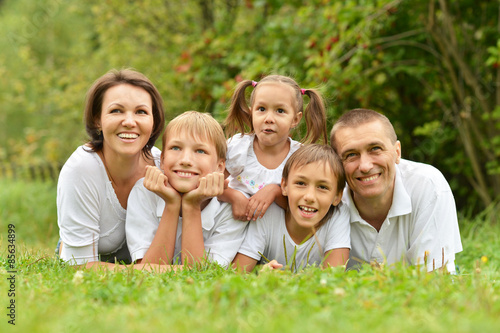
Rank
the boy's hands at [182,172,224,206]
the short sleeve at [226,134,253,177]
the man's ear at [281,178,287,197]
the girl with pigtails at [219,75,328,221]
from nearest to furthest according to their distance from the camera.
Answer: the boy's hands at [182,172,224,206] < the man's ear at [281,178,287,197] < the girl with pigtails at [219,75,328,221] < the short sleeve at [226,134,253,177]

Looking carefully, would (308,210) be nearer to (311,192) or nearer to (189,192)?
(311,192)

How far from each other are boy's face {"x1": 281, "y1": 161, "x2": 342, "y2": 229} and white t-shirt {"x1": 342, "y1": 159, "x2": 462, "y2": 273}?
1.17ft

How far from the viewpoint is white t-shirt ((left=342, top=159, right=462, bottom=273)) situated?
3887mm

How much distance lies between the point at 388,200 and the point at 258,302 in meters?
1.97

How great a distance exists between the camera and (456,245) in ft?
13.1

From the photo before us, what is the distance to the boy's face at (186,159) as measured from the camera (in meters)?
3.88

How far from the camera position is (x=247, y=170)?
4.34 meters

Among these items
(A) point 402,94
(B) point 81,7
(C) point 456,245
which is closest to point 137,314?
(C) point 456,245

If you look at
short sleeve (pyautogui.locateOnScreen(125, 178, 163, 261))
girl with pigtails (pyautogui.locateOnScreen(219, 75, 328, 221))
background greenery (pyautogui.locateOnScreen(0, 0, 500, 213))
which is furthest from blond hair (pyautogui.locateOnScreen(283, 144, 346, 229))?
background greenery (pyautogui.locateOnScreen(0, 0, 500, 213))

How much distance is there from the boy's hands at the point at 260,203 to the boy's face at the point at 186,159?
39cm

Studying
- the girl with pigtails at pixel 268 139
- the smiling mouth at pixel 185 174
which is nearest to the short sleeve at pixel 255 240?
the girl with pigtails at pixel 268 139

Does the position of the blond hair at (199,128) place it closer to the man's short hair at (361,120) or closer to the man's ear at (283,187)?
the man's ear at (283,187)

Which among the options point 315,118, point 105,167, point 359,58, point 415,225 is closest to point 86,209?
point 105,167

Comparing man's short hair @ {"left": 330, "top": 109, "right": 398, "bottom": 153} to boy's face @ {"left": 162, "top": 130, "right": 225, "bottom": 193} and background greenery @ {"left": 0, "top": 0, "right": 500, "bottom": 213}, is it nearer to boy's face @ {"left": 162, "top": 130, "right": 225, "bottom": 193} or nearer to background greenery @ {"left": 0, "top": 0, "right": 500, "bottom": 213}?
boy's face @ {"left": 162, "top": 130, "right": 225, "bottom": 193}
